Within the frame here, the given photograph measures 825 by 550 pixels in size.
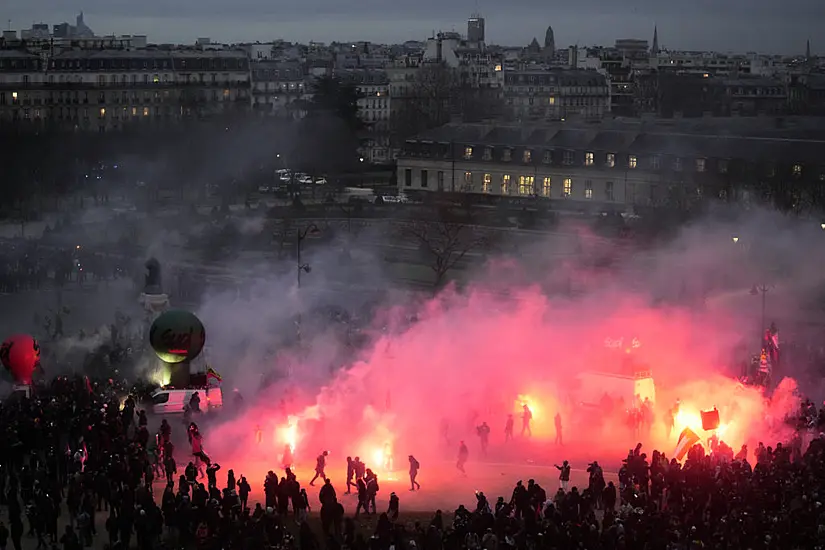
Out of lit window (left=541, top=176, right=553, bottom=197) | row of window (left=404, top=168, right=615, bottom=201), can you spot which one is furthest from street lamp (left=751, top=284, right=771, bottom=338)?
lit window (left=541, top=176, right=553, bottom=197)

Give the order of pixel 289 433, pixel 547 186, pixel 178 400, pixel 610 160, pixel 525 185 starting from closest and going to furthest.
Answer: pixel 289 433 → pixel 178 400 → pixel 610 160 → pixel 547 186 → pixel 525 185

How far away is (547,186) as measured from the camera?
256 ft

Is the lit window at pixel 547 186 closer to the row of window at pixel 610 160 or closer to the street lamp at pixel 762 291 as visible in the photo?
the row of window at pixel 610 160

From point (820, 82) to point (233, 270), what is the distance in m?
118

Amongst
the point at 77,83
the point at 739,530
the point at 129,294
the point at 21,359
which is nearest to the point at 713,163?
the point at 129,294

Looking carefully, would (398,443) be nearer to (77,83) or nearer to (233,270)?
(233,270)

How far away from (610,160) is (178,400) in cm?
4772

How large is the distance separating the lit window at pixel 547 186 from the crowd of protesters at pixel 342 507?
51.2 metres

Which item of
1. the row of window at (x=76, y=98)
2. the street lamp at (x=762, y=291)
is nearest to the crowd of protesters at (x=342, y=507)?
the street lamp at (x=762, y=291)

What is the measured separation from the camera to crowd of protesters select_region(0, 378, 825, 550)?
68.4 ft

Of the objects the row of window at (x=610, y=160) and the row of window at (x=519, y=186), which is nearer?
the row of window at (x=610, y=160)

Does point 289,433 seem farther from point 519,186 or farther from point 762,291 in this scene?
point 519,186

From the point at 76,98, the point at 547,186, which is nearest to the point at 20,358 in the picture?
the point at 547,186

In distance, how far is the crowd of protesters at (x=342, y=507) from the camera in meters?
20.9
